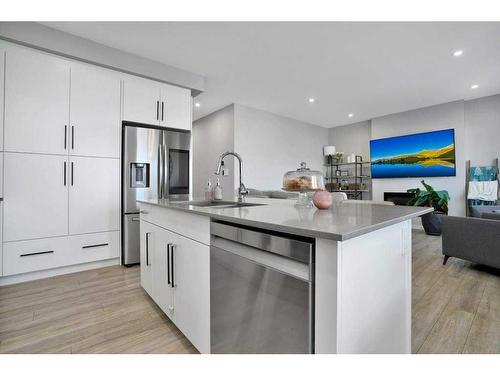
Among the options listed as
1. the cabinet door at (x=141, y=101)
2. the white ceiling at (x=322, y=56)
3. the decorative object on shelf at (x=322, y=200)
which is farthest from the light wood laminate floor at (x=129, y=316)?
the white ceiling at (x=322, y=56)

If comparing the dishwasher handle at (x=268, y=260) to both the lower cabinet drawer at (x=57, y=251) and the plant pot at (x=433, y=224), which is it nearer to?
the lower cabinet drawer at (x=57, y=251)

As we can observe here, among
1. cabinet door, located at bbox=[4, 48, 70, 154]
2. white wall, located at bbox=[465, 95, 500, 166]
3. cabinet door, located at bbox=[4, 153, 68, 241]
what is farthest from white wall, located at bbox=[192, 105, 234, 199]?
white wall, located at bbox=[465, 95, 500, 166]

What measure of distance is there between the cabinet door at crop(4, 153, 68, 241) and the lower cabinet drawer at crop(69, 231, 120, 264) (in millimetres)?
170

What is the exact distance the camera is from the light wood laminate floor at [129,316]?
1429mm

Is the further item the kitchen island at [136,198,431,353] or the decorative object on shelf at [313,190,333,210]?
the decorative object on shelf at [313,190,333,210]

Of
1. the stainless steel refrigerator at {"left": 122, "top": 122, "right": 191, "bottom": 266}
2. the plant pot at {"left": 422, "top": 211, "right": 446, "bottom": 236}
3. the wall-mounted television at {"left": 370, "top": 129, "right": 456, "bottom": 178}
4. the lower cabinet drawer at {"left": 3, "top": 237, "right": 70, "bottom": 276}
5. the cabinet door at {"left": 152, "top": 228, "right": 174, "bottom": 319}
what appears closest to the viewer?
the cabinet door at {"left": 152, "top": 228, "right": 174, "bottom": 319}

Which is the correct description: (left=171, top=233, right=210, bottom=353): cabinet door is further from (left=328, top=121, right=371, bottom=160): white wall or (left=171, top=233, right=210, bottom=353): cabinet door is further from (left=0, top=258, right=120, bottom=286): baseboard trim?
(left=328, top=121, right=371, bottom=160): white wall

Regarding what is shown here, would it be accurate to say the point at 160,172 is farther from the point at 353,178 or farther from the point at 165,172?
the point at 353,178

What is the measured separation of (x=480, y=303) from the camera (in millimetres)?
1915

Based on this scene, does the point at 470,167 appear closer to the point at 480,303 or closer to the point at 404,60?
the point at 404,60

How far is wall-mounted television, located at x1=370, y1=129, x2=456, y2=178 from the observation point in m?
4.91
